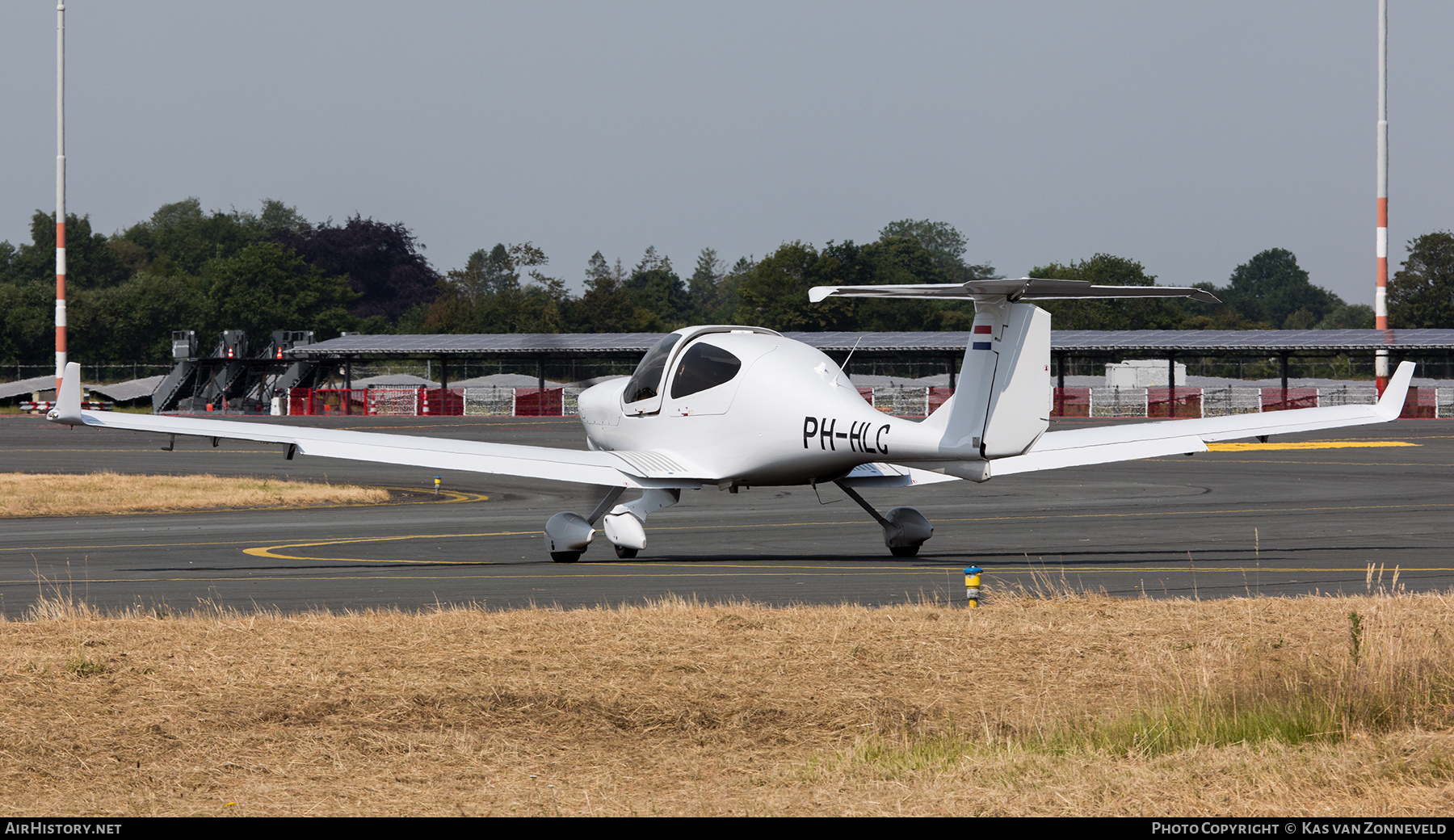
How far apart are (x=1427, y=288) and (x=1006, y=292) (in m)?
120

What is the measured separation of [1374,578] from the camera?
15.3 m

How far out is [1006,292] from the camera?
14.9 metres

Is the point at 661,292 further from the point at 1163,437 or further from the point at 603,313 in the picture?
the point at 1163,437

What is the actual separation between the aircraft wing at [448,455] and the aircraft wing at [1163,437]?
165 inches

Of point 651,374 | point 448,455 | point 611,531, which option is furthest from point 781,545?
point 448,455

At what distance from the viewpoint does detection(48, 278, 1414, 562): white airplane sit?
1655 centimetres

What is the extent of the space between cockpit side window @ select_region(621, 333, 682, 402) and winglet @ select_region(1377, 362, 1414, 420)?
8374mm

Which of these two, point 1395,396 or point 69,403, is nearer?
point 1395,396

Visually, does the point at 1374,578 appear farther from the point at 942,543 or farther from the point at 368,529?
the point at 368,529

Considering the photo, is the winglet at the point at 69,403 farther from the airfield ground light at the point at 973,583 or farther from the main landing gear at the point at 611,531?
the airfield ground light at the point at 973,583

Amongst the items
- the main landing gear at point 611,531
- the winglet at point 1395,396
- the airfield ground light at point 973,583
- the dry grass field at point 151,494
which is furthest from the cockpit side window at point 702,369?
the dry grass field at point 151,494

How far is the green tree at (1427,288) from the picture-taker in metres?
120
